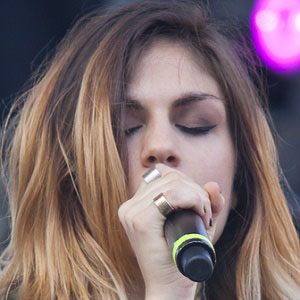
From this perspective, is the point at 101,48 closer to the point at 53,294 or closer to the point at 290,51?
the point at 53,294

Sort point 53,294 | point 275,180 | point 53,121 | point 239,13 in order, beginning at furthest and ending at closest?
1. point 239,13
2. point 275,180
3. point 53,121
4. point 53,294

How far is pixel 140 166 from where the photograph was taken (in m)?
1.61

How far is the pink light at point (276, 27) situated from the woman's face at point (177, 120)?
183 centimetres

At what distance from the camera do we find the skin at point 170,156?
1.37 metres

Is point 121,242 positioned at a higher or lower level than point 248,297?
higher

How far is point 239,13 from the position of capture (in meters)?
3.52

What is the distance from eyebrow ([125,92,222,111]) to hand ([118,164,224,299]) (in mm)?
268

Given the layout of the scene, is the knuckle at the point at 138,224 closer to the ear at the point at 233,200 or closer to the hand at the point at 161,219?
the hand at the point at 161,219

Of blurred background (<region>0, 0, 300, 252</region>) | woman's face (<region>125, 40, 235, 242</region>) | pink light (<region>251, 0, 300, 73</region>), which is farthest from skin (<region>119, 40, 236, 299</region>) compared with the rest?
pink light (<region>251, 0, 300, 73</region>)

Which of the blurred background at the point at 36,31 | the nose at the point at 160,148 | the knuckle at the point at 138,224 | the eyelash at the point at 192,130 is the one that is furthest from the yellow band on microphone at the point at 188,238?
the blurred background at the point at 36,31

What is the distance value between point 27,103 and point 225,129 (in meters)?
0.48

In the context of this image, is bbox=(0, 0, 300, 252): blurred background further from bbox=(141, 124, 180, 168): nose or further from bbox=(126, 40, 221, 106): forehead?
bbox=(141, 124, 180, 168): nose

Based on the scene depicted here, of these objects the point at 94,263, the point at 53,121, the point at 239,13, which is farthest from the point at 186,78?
the point at 239,13

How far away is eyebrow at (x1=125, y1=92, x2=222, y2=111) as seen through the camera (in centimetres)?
166
